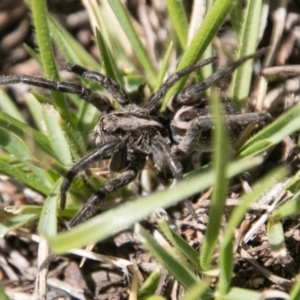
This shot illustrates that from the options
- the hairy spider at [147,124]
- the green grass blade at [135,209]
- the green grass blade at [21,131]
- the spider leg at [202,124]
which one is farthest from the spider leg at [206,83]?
the green grass blade at [135,209]

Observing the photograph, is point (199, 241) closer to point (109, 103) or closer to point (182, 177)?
point (182, 177)

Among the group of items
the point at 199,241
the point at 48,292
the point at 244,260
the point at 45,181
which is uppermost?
the point at 45,181

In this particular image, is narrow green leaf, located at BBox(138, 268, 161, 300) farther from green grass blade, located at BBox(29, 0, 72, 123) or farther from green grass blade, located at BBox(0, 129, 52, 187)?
green grass blade, located at BBox(29, 0, 72, 123)

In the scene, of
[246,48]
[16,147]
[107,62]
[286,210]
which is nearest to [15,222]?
[16,147]

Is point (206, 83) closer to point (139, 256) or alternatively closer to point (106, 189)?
point (106, 189)

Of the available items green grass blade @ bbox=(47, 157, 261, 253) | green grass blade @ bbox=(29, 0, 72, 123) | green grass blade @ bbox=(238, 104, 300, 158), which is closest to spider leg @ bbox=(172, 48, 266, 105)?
green grass blade @ bbox=(238, 104, 300, 158)

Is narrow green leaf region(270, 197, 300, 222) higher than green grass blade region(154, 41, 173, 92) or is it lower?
lower

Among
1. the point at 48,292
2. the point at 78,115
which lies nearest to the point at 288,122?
the point at 78,115

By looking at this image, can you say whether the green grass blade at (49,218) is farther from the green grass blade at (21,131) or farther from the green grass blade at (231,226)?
the green grass blade at (231,226)
